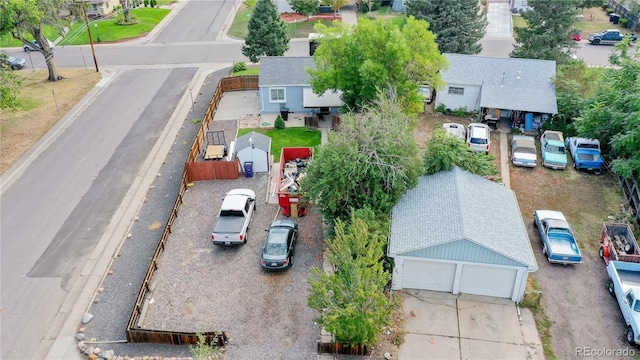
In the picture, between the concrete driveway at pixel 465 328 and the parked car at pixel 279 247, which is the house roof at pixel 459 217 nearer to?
the concrete driveway at pixel 465 328

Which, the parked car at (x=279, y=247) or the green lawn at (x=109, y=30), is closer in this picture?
the parked car at (x=279, y=247)

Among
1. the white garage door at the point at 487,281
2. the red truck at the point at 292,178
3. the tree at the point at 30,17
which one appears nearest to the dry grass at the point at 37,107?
the tree at the point at 30,17

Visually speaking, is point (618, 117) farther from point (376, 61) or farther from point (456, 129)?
point (376, 61)

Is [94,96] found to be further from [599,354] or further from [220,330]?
[599,354]

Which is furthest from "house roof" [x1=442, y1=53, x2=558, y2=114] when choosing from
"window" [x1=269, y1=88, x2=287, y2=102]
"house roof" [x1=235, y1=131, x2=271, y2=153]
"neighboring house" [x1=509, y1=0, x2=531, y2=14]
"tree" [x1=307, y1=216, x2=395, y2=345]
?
"neighboring house" [x1=509, y1=0, x2=531, y2=14]

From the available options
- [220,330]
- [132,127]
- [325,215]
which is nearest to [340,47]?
[325,215]

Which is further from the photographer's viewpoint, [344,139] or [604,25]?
[604,25]
